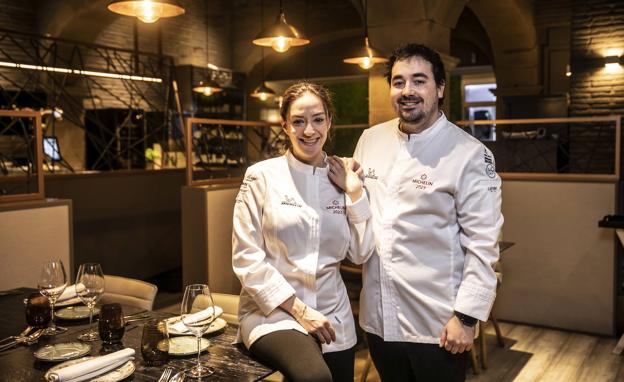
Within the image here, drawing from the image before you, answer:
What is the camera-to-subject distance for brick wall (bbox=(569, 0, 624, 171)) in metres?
8.12

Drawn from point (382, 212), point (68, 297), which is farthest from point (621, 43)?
point (68, 297)

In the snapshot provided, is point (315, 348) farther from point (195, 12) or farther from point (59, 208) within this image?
point (195, 12)

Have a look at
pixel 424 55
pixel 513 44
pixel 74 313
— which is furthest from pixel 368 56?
pixel 513 44

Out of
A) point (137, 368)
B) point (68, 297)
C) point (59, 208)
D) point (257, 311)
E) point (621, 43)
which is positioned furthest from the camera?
point (621, 43)

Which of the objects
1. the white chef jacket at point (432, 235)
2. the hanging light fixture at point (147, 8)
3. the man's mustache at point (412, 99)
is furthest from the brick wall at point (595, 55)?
the man's mustache at point (412, 99)

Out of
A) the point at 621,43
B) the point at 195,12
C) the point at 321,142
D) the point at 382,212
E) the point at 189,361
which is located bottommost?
the point at 189,361

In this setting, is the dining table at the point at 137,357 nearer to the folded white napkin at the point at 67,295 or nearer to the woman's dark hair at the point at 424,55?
the folded white napkin at the point at 67,295

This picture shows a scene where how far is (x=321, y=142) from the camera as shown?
199cm

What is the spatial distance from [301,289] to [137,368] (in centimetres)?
57

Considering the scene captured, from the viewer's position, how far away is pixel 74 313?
7.30 ft

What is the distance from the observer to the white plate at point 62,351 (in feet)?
5.68

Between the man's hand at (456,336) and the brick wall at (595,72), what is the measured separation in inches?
281

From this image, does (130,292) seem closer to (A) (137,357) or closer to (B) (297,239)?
(A) (137,357)

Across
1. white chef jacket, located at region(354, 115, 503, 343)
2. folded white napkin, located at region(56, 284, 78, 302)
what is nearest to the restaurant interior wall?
white chef jacket, located at region(354, 115, 503, 343)
